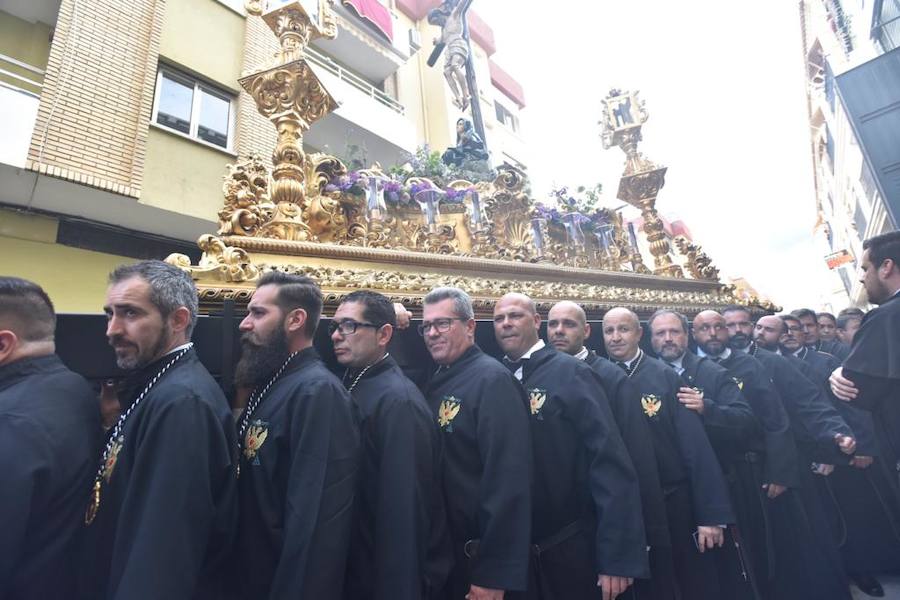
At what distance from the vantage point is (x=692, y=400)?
9.17 feet

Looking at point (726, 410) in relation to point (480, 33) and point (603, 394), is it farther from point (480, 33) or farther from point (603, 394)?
point (480, 33)

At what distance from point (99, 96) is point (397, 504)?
6.64 meters

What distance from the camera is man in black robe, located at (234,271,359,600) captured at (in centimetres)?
141

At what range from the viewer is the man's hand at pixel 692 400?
2.79 m

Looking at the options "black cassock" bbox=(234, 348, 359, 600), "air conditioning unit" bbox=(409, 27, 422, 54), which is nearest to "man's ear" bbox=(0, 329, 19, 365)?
"black cassock" bbox=(234, 348, 359, 600)

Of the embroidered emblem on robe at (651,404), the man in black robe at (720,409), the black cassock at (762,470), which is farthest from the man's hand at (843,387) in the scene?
the embroidered emblem on robe at (651,404)

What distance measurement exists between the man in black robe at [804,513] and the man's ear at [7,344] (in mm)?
4580

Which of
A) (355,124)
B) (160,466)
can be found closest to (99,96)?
(355,124)

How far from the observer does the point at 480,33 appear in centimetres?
1539

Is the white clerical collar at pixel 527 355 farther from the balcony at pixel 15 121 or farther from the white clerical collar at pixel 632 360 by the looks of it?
the balcony at pixel 15 121

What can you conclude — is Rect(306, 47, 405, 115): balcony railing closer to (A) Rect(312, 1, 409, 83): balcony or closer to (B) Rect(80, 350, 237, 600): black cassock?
(A) Rect(312, 1, 409, 83): balcony

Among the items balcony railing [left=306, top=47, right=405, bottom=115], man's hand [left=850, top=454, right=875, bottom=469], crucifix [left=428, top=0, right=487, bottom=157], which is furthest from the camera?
balcony railing [left=306, top=47, right=405, bottom=115]

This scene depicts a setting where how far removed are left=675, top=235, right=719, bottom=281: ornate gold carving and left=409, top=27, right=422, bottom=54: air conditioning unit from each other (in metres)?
10.3

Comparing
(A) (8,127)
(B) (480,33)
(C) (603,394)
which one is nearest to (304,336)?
(C) (603,394)
